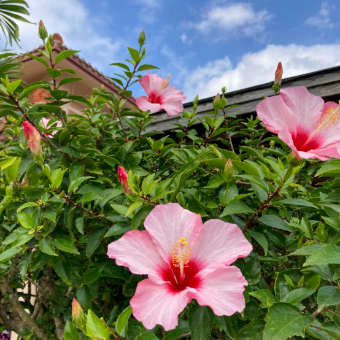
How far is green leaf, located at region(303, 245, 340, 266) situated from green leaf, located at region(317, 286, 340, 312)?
0.12 meters

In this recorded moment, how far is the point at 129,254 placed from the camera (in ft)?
2.84

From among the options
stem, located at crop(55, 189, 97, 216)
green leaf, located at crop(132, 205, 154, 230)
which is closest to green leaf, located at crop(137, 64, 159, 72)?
stem, located at crop(55, 189, 97, 216)

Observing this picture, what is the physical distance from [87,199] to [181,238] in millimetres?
496

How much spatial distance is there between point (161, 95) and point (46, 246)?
114cm

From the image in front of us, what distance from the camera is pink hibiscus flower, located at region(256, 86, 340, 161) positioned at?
0.99 m

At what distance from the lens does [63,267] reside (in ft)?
4.00

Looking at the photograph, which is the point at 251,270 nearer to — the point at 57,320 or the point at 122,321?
the point at 122,321

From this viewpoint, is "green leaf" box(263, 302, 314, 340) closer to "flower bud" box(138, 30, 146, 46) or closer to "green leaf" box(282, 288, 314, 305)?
"green leaf" box(282, 288, 314, 305)

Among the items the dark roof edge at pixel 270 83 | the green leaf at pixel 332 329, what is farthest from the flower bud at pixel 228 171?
the dark roof edge at pixel 270 83

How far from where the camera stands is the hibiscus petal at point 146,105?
1752mm

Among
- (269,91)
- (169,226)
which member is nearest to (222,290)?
(169,226)

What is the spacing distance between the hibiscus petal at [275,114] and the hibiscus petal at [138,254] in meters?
0.52

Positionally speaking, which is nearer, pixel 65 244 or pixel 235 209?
pixel 235 209

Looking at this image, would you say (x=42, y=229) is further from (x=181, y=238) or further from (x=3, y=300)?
(x=3, y=300)
